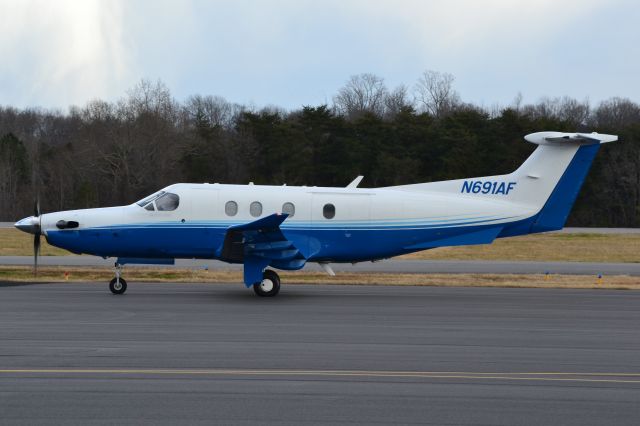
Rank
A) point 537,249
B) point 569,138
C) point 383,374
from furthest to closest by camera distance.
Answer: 1. point 537,249
2. point 569,138
3. point 383,374

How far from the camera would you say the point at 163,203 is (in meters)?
19.8

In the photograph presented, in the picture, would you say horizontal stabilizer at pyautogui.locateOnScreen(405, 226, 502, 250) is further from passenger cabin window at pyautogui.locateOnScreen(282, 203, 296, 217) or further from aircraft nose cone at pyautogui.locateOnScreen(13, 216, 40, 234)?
aircraft nose cone at pyautogui.locateOnScreen(13, 216, 40, 234)

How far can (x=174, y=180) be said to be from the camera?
57.6 meters

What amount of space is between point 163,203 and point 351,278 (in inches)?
262

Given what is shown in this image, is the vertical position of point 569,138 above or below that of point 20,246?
above

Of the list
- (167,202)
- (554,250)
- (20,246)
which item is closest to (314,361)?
(167,202)

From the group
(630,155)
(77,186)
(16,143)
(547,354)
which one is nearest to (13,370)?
(547,354)

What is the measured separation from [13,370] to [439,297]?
11660mm

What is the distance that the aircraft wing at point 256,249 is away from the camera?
61.1ft

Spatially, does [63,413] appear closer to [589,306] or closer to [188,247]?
[188,247]

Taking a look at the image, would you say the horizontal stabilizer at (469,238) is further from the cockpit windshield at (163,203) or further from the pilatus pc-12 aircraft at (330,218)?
the cockpit windshield at (163,203)

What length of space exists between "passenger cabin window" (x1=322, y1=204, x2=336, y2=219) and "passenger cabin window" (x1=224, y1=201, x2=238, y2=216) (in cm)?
209

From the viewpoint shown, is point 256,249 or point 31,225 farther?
point 31,225

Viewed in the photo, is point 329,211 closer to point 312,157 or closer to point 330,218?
point 330,218
